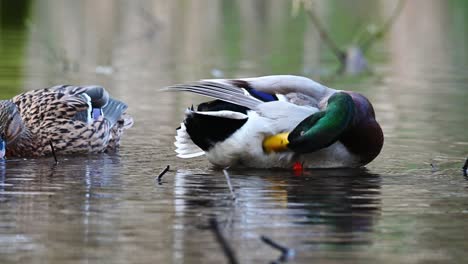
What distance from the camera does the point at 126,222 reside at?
6.66 m

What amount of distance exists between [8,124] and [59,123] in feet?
1.44

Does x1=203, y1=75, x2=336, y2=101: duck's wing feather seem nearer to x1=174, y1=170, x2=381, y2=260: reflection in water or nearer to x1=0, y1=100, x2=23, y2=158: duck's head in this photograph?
x1=174, y1=170, x2=381, y2=260: reflection in water

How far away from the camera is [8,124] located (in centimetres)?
953

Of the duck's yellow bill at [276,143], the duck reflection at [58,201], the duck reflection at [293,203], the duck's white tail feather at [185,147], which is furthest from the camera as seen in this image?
the duck's white tail feather at [185,147]

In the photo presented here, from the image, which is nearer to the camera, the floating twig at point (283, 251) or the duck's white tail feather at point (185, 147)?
the floating twig at point (283, 251)

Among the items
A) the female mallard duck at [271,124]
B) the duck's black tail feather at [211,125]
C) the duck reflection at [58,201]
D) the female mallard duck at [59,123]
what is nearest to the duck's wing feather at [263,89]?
the female mallard duck at [271,124]

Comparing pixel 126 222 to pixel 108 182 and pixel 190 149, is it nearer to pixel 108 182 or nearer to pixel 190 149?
pixel 108 182

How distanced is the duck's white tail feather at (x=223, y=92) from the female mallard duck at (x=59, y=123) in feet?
3.97

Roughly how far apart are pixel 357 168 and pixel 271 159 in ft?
2.07

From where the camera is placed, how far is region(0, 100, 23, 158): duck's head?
947cm

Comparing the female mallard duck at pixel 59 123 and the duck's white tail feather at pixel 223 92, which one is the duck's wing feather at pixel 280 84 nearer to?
the duck's white tail feather at pixel 223 92

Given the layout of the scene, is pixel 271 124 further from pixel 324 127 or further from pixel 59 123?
pixel 59 123

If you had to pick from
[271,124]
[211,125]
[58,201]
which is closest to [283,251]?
[58,201]

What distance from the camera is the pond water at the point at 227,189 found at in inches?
237
